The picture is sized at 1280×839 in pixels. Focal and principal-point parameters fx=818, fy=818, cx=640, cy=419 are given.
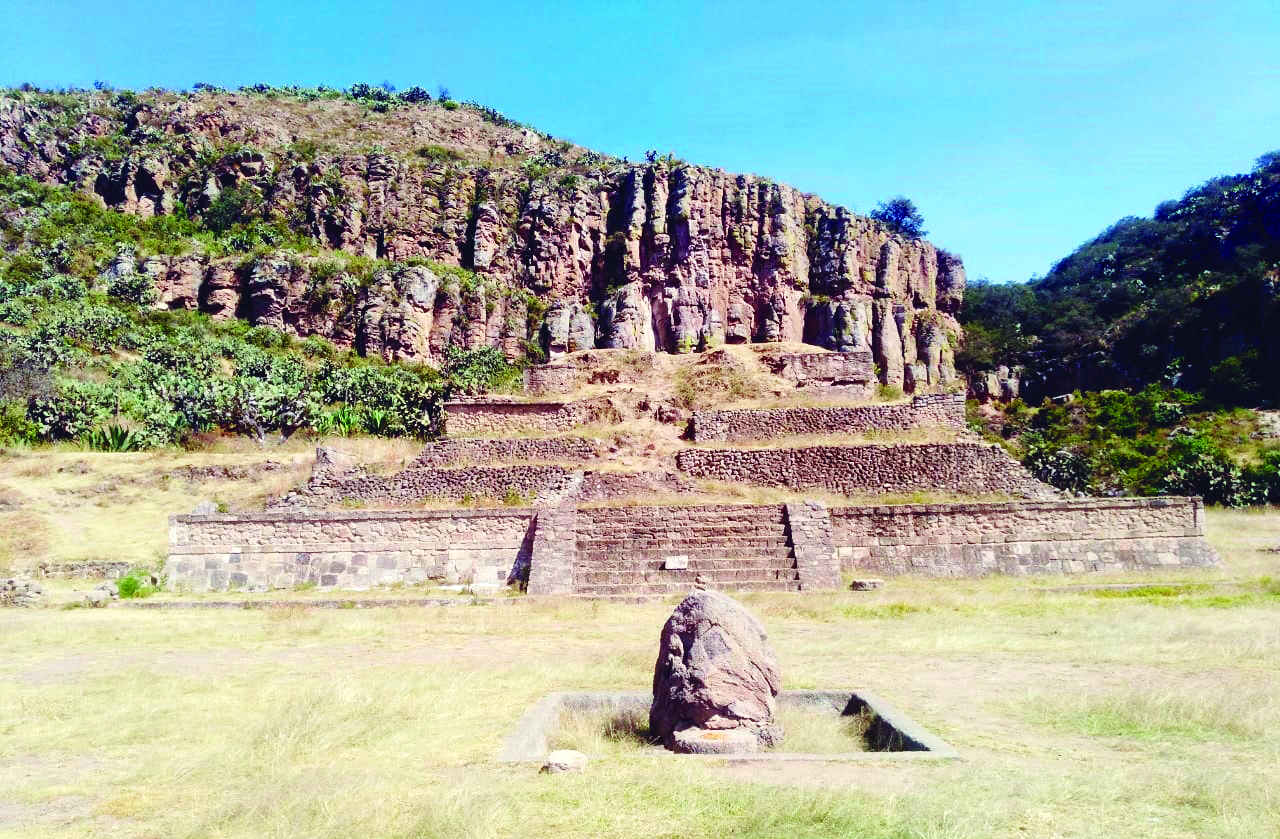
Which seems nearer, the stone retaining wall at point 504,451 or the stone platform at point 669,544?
the stone platform at point 669,544

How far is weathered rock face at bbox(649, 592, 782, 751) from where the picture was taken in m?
6.16

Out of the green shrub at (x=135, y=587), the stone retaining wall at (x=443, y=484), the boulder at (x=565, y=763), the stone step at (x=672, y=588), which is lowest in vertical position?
the green shrub at (x=135, y=587)

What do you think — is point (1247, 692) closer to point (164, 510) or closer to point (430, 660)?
point (430, 660)

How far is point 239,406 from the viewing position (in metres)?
40.3

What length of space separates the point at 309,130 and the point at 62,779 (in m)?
91.4

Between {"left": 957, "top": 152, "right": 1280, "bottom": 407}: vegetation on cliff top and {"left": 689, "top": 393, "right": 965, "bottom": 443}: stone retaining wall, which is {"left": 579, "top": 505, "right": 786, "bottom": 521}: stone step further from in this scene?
{"left": 957, "top": 152, "right": 1280, "bottom": 407}: vegetation on cliff top

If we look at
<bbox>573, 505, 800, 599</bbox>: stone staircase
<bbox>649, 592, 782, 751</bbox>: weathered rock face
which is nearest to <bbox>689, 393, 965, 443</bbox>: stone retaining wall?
<bbox>573, 505, 800, 599</bbox>: stone staircase

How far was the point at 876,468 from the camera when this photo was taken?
69.3 ft

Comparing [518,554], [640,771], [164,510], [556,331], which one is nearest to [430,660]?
[640,771]

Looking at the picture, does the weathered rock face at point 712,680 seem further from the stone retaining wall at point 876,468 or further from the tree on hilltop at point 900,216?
the tree on hilltop at point 900,216

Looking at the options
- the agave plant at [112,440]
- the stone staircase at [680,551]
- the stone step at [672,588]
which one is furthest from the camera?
the agave plant at [112,440]

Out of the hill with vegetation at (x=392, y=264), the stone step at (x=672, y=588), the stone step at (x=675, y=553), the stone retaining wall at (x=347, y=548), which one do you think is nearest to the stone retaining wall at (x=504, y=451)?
the stone retaining wall at (x=347, y=548)

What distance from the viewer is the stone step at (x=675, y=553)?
1738 cm

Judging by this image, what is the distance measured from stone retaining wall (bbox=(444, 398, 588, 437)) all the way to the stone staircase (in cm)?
725
